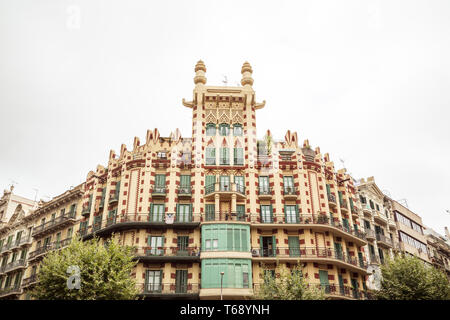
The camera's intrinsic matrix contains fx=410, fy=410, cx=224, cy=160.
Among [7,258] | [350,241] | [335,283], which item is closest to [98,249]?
[335,283]

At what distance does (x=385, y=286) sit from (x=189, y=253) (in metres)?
17.9

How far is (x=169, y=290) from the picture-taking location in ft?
124

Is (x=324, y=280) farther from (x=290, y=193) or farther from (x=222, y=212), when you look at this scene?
(x=222, y=212)

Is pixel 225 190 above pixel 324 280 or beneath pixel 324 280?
above

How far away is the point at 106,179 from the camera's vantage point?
46.5m

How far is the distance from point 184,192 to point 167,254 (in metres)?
6.62

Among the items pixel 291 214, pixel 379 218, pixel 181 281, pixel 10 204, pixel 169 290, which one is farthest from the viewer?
pixel 10 204

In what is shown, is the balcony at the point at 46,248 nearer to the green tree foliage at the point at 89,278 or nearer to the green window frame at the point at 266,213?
the green tree foliage at the point at 89,278

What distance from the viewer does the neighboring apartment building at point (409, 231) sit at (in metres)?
55.9

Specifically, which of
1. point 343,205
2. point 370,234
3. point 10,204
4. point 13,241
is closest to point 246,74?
point 343,205

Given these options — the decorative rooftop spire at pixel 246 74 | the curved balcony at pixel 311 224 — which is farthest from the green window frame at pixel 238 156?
the decorative rooftop spire at pixel 246 74

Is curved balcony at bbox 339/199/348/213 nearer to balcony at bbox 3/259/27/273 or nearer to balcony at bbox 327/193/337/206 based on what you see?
balcony at bbox 327/193/337/206

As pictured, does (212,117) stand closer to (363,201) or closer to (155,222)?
(155,222)

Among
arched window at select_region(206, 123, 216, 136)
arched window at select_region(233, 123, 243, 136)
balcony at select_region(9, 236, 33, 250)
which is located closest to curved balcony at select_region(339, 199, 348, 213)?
arched window at select_region(233, 123, 243, 136)
